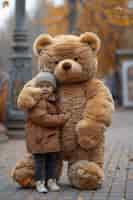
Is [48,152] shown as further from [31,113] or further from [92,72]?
[92,72]

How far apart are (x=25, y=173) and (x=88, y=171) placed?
0.80 meters

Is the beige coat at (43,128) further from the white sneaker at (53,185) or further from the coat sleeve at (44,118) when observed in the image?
the white sneaker at (53,185)

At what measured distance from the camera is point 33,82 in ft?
27.6

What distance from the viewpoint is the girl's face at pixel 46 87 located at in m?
8.22

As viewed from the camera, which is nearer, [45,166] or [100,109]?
[100,109]

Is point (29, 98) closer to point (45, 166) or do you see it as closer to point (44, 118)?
point (44, 118)

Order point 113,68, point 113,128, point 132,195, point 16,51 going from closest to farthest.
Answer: point 132,195 < point 16,51 < point 113,128 < point 113,68

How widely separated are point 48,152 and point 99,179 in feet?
2.37

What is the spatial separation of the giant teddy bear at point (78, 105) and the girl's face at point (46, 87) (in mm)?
92

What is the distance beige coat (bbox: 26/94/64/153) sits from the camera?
812 centimetres

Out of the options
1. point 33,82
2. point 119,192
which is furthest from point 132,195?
point 33,82

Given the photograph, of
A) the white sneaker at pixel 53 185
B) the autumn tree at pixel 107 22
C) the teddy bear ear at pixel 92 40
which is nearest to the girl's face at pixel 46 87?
the teddy bear ear at pixel 92 40

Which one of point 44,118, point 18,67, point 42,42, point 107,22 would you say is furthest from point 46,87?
point 107,22

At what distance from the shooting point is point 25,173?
27.5 ft
